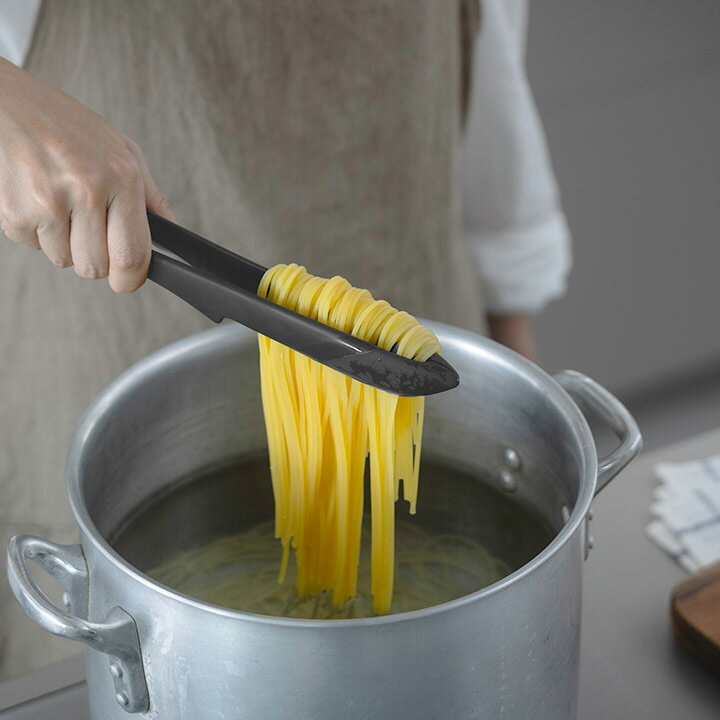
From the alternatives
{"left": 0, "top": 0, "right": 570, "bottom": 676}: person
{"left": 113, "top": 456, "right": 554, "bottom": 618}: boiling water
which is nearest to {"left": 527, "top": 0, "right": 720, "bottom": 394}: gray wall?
{"left": 0, "top": 0, "right": 570, "bottom": 676}: person

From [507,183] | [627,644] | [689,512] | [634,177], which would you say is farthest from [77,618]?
[634,177]

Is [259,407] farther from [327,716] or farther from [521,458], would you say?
[327,716]

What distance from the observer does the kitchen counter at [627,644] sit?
787mm

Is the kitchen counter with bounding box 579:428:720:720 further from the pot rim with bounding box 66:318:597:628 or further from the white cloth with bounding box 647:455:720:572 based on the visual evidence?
the pot rim with bounding box 66:318:597:628

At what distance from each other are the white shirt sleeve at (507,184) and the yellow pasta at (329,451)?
0.61m

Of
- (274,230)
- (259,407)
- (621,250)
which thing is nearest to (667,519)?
(259,407)

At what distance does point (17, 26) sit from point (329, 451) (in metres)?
0.49

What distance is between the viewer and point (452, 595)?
82cm

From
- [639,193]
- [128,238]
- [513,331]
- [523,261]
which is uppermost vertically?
[128,238]

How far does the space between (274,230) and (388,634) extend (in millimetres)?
653

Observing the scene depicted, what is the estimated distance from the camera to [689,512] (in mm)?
943

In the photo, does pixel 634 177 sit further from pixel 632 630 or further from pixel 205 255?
pixel 205 255

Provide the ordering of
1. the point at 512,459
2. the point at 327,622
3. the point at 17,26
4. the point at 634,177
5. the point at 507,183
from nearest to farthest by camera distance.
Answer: the point at 327,622, the point at 512,459, the point at 17,26, the point at 507,183, the point at 634,177

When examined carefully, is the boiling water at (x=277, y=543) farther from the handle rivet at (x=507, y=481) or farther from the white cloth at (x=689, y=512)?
the white cloth at (x=689, y=512)
